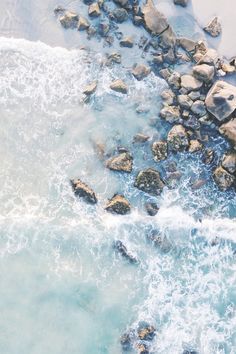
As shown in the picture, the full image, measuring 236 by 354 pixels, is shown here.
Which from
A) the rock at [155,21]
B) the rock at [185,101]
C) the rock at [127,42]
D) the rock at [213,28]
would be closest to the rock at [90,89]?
the rock at [127,42]

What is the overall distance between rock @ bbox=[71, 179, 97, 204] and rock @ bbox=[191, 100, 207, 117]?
4.02m

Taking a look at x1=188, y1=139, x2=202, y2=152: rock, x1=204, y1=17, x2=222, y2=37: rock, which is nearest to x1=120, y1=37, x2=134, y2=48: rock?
x1=204, y1=17, x2=222, y2=37: rock

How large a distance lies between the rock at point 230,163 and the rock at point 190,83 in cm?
230

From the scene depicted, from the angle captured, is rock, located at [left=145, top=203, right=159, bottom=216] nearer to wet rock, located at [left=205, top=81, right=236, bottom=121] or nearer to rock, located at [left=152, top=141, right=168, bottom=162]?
rock, located at [left=152, top=141, right=168, bottom=162]

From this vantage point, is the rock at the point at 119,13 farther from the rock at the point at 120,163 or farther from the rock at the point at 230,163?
the rock at the point at 230,163

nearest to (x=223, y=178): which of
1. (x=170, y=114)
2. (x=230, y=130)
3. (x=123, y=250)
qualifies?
(x=230, y=130)

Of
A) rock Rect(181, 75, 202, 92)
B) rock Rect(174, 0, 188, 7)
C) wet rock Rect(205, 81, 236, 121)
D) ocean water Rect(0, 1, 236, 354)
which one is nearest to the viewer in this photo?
ocean water Rect(0, 1, 236, 354)

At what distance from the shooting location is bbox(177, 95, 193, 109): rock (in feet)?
53.0

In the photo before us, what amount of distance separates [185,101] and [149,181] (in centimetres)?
270

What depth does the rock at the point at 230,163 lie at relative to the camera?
52.4 feet

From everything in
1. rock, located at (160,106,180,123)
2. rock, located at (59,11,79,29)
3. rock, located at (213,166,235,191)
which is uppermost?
rock, located at (59,11,79,29)

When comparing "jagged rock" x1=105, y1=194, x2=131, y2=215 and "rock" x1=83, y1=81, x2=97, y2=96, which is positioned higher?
"rock" x1=83, y1=81, x2=97, y2=96

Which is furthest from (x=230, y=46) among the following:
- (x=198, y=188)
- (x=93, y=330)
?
(x=93, y=330)

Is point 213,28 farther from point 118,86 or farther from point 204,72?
point 118,86
